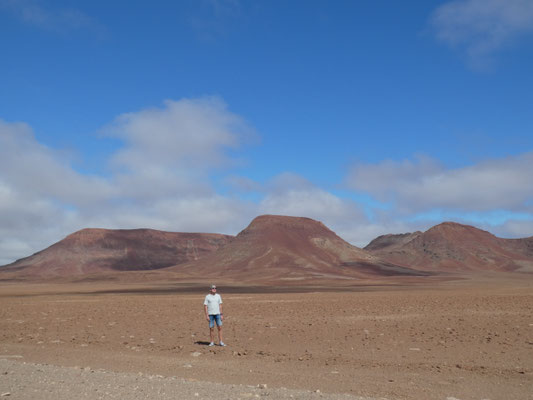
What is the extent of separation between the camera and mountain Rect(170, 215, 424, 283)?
425ft

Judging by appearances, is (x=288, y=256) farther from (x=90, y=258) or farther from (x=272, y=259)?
(x=90, y=258)

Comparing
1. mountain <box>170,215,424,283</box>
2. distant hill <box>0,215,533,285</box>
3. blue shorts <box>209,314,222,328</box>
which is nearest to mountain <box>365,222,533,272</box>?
distant hill <box>0,215,533,285</box>

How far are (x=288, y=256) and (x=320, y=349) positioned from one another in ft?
431

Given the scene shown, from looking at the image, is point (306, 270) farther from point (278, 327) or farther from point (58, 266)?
point (278, 327)

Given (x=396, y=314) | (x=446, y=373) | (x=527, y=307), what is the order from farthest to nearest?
1. (x=527, y=307)
2. (x=396, y=314)
3. (x=446, y=373)

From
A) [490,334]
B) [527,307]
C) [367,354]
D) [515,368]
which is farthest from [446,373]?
[527,307]

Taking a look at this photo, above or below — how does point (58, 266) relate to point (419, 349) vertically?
above

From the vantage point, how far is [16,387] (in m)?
8.17

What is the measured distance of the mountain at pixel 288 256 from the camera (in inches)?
5103

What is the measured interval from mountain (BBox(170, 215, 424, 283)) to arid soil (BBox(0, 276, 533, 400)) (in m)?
93.5

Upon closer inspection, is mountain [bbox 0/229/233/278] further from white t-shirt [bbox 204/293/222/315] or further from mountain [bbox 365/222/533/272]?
white t-shirt [bbox 204/293/222/315]

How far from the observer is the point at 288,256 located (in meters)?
145

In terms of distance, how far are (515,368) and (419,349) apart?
111 inches

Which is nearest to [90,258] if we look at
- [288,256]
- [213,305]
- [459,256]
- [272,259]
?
[272,259]
